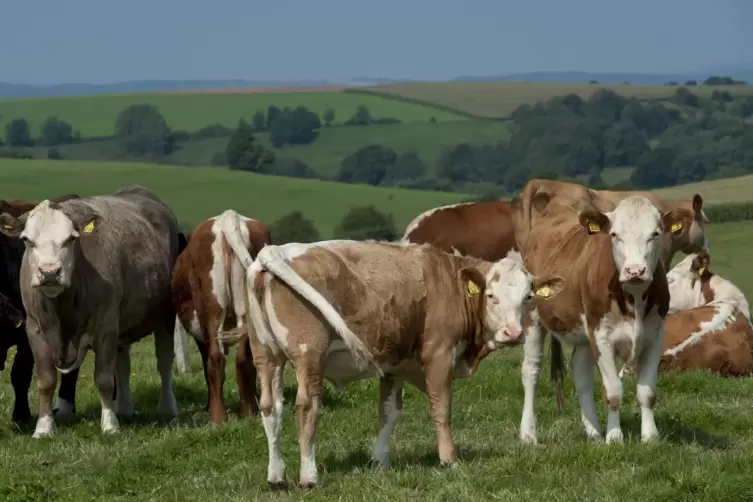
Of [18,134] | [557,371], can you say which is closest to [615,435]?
Answer: [557,371]

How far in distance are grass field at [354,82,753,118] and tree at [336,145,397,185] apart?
37340mm

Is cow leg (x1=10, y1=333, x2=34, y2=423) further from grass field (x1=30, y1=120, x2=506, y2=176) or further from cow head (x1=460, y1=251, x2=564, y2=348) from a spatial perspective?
grass field (x1=30, y1=120, x2=506, y2=176)

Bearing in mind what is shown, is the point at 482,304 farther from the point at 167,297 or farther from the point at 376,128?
the point at 376,128

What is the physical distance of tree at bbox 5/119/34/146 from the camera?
125625mm

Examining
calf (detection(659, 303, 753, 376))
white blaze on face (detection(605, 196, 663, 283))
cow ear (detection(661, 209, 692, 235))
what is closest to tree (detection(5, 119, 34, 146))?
calf (detection(659, 303, 753, 376))

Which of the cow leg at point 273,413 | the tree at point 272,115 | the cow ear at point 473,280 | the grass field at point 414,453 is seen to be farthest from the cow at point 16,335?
the tree at point 272,115

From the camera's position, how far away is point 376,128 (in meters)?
136

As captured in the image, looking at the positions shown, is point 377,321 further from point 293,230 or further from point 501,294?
point 293,230

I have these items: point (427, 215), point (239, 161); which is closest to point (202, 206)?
point (239, 161)

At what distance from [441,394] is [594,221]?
2.12 m

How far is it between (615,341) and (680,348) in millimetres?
5812

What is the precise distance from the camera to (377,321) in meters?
9.45

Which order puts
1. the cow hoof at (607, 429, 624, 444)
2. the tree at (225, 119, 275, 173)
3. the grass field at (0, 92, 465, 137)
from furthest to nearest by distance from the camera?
the grass field at (0, 92, 465, 137)
the tree at (225, 119, 275, 173)
the cow hoof at (607, 429, 624, 444)

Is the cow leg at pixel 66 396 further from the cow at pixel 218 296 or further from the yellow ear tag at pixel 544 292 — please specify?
the yellow ear tag at pixel 544 292
